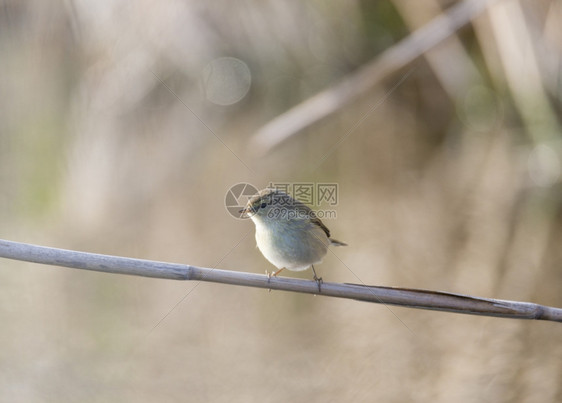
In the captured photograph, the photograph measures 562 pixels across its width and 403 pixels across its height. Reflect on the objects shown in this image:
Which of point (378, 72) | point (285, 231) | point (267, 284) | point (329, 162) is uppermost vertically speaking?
point (329, 162)

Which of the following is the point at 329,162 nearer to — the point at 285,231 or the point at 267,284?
the point at 285,231

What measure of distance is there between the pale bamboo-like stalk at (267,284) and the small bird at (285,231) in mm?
648

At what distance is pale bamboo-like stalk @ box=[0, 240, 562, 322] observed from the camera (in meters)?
1.33

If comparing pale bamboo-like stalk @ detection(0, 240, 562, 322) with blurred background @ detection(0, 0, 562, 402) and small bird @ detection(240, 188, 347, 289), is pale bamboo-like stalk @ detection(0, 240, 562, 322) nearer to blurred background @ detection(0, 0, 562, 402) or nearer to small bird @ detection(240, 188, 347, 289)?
small bird @ detection(240, 188, 347, 289)

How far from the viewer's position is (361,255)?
271cm

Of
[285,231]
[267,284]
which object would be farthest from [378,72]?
[267,284]

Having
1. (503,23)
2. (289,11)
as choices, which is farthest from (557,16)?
(289,11)

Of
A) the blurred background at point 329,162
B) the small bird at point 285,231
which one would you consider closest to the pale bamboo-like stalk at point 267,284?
the small bird at point 285,231

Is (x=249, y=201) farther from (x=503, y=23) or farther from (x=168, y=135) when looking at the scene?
(x=503, y=23)

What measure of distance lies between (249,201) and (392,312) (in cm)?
94

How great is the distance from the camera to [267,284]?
142 cm

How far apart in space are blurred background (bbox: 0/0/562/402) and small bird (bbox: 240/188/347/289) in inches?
9.6

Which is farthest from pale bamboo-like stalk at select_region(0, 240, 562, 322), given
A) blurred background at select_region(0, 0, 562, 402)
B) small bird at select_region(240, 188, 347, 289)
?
blurred background at select_region(0, 0, 562, 402)

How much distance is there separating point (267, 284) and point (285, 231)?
0.75m
